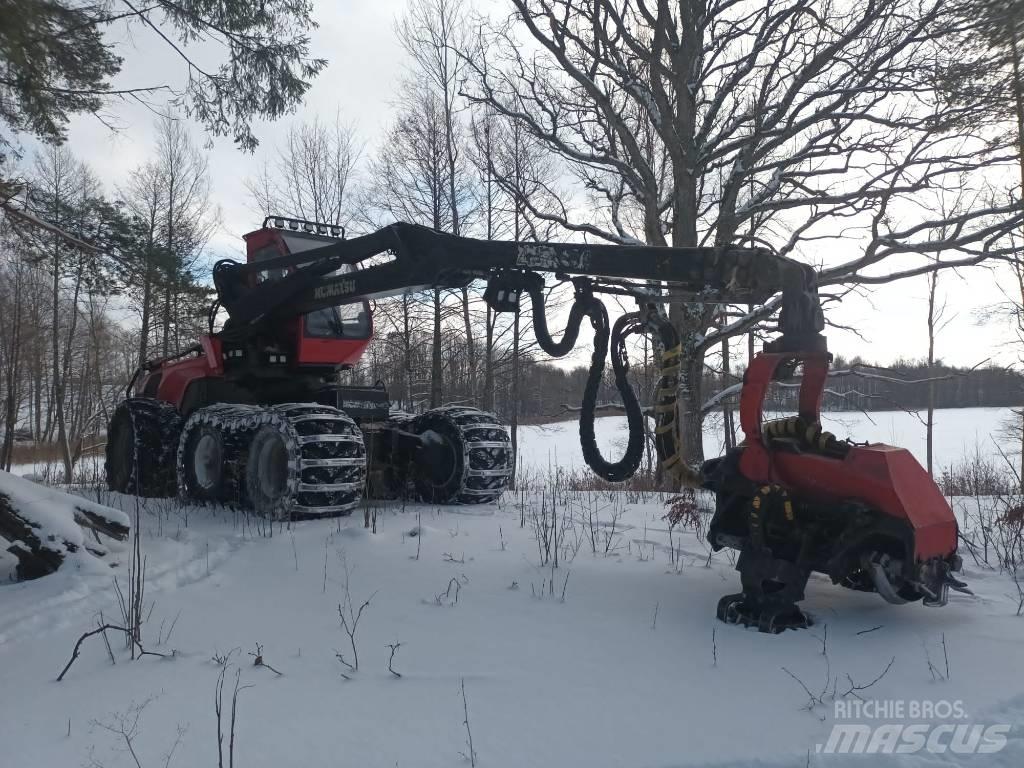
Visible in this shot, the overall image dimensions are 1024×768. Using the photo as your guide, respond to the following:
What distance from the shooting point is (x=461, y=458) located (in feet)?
22.9

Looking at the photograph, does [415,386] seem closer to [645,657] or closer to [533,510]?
[533,510]

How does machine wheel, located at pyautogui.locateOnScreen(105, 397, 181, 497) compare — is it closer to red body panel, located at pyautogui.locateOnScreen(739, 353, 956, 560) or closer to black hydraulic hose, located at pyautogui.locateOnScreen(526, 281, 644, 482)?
black hydraulic hose, located at pyautogui.locateOnScreen(526, 281, 644, 482)

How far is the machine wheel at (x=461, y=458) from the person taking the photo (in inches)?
274

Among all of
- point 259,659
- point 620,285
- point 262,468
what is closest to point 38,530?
point 262,468

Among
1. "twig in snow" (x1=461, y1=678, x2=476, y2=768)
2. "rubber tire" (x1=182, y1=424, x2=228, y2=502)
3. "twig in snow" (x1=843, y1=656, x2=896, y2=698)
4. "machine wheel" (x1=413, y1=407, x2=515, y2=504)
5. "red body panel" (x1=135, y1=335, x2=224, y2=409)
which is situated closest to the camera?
"twig in snow" (x1=461, y1=678, x2=476, y2=768)

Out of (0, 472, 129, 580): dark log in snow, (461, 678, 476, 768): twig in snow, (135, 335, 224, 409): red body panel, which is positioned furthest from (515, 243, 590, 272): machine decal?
(135, 335, 224, 409): red body panel

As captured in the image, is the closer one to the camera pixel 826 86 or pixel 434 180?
pixel 826 86

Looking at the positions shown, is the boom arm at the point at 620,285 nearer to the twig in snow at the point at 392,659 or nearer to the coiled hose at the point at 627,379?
the coiled hose at the point at 627,379

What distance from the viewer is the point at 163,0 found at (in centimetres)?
621

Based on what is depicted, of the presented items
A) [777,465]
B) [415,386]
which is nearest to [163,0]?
[777,465]

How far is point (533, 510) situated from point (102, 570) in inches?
140

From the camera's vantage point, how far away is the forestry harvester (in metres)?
3.41

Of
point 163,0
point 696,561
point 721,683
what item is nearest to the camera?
point 721,683

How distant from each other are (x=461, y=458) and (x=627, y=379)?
3099mm
